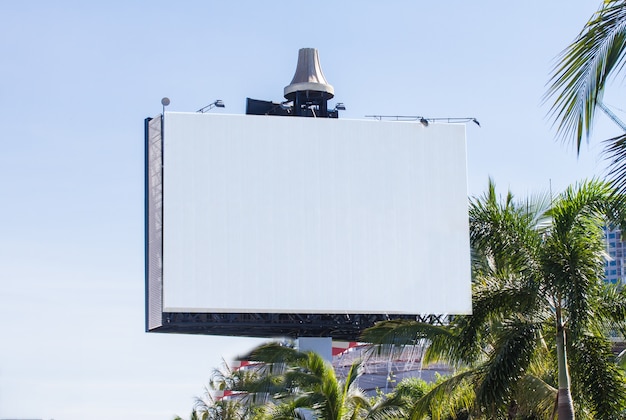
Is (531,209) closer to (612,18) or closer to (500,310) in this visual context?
(500,310)

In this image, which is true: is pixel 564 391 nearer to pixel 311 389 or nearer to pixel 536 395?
pixel 536 395

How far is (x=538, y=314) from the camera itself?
21.1 metres

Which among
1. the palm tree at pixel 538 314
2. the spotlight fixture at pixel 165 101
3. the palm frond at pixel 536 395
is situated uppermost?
the spotlight fixture at pixel 165 101

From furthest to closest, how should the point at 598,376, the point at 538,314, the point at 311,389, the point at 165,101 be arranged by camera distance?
the point at 165,101
the point at 311,389
the point at 538,314
the point at 598,376

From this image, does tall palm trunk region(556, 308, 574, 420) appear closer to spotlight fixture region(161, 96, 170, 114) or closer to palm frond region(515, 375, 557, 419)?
palm frond region(515, 375, 557, 419)

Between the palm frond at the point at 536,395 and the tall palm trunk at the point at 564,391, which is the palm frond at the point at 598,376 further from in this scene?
the palm frond at the point at 536,395

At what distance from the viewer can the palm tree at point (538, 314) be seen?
19578 millimetres

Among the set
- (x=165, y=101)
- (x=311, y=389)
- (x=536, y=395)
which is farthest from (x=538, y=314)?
(x=165, y=101)

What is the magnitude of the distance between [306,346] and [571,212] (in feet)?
99.4

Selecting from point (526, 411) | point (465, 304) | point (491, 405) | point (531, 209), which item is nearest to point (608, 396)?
point (491, 405)

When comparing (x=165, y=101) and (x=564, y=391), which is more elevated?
(x=165, y=101)

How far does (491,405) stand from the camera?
66.9 ft

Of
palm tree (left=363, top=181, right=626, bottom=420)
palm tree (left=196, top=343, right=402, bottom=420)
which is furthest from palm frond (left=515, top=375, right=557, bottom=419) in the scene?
palm tree (left=196, top=343, right=402, bottom=420)

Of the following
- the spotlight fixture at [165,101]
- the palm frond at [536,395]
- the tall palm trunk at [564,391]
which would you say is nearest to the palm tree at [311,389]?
the palm frond at [536,395]
